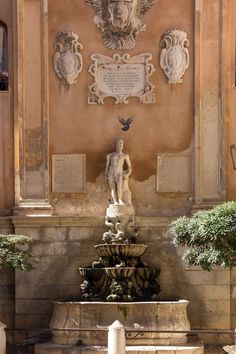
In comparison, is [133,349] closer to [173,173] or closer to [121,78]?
[173,173]

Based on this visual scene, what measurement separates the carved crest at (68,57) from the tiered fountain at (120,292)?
156cm

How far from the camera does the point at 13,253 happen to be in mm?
18422

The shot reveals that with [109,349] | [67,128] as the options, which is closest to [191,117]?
[67,128]

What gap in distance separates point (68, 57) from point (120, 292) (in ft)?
15.0

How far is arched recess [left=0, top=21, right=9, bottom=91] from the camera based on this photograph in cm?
2158

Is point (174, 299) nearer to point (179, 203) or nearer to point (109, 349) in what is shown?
point (179, 203)

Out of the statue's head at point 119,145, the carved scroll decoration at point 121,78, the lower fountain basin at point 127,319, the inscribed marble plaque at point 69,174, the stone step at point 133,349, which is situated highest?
the carved scroll decoration at point 121,78

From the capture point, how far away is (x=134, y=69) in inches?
826

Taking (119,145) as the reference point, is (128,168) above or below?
below

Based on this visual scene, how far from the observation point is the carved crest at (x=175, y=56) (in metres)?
20.7

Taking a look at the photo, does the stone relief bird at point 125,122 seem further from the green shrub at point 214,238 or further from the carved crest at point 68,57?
the green shrub at point 214,238

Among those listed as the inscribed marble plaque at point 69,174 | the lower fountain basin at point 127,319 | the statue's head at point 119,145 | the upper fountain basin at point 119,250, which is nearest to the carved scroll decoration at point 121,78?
the statue's head at point 119,145

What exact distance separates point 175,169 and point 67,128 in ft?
6.90

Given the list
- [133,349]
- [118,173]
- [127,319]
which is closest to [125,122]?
[118,173]
